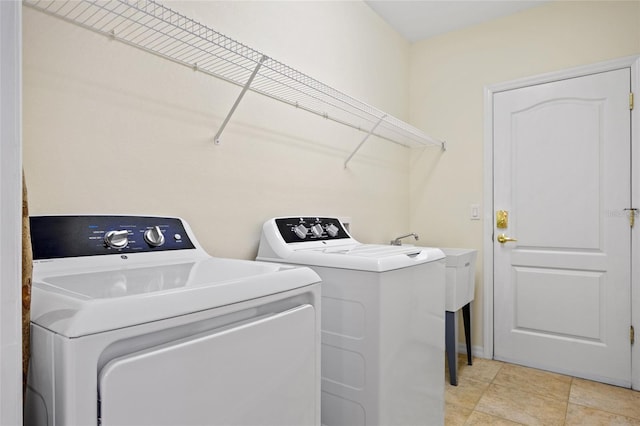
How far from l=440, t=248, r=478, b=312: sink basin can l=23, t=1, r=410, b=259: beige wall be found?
0.56 metres

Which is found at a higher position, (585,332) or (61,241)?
(61,241)

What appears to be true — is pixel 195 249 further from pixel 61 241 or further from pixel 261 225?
pixel 261 225

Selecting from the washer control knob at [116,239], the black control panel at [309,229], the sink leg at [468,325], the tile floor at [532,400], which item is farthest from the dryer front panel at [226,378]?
the sink leg at [468,325]

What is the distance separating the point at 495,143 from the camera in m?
2.95

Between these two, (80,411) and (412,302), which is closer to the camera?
(80,411)

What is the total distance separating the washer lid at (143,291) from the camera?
64cm

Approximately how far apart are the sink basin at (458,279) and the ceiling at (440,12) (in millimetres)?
1752

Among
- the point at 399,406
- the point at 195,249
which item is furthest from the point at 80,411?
the point at 399,406

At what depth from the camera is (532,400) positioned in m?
2.26

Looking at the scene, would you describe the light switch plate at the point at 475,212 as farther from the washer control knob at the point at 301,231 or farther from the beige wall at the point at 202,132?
the washer control knob at the point at 301,231

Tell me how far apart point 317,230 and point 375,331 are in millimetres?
646

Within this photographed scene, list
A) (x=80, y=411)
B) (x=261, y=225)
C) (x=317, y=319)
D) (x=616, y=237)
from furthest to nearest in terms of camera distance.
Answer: (x=616, y=237)
(x=261, y=225)
(x=317, y=319)
(x=80, y=411)

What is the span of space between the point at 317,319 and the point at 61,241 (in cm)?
73

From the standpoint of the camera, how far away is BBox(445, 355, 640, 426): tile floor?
205 centimetres
